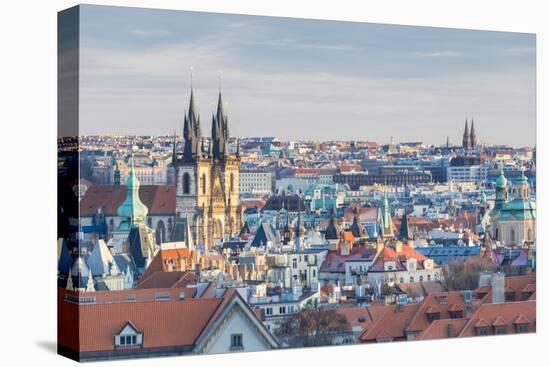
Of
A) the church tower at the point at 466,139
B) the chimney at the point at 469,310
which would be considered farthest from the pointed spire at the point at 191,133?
the chimney at the point at 469,310

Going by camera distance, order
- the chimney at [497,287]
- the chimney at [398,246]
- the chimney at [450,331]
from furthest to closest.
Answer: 1. the chimney at [497,287]
2. the chimney at [450,331]
3. the chimney at [398,246]

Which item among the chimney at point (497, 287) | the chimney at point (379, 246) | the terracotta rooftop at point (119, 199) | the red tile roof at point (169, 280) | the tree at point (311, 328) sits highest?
the terracotta rooftop at point (119, 199)

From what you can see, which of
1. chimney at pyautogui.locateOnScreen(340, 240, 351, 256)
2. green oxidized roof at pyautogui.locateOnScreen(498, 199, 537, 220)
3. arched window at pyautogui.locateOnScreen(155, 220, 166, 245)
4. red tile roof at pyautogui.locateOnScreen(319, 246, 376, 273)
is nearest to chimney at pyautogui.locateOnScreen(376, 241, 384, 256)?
red tile roof at pyautogui.locateOnScreen(319, 246, 376, 273)

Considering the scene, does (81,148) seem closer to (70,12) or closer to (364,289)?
(70,12)

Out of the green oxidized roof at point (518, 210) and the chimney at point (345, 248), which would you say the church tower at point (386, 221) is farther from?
the green oxidized roof at point (518, 210)

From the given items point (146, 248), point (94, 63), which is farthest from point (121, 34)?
point (146, 248)

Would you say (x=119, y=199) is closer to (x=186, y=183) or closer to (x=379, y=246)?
(x=186, y=183)

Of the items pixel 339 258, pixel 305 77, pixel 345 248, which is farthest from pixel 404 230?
pixel 305 77
